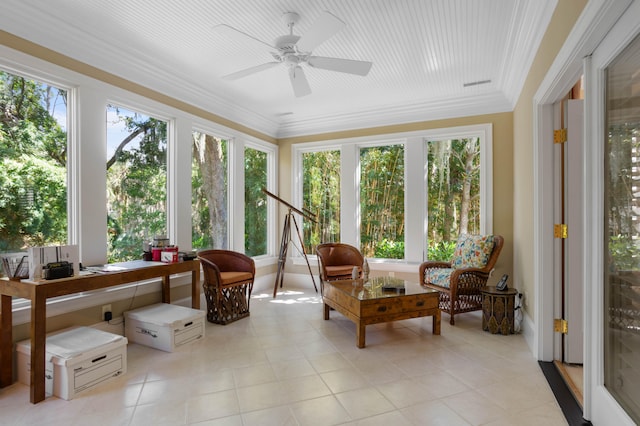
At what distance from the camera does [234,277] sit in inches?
156

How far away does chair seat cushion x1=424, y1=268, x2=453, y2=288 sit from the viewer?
13.1 ft

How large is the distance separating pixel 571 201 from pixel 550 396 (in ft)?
4.66

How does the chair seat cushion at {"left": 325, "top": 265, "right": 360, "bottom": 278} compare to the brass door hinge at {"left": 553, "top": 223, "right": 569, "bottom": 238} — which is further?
the chair seat cushion at {"left": 325, "top": 265, "right": 360, "bottom": 278}

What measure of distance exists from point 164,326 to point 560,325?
329 centimetres

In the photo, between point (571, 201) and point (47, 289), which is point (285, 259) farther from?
point (571, 201)

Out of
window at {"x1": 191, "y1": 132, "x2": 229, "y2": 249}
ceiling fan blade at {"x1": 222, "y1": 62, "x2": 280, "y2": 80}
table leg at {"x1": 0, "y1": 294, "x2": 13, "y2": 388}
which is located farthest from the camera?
window at {"x1": 191, "y1": 132, "x2": 229, "y2": 249}

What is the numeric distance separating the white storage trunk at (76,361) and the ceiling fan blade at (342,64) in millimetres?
2657

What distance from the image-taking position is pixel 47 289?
7.84ft

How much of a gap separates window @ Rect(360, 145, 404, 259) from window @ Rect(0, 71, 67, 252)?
3.85 metres

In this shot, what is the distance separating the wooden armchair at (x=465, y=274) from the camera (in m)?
3.86

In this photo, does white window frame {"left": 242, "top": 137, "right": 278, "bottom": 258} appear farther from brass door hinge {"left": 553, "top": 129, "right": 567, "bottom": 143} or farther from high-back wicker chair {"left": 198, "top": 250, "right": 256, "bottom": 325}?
brass door hinge {"left": 553, "top": 129, "right": 567, "bottom": 143}

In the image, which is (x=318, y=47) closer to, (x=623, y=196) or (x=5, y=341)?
(x=623, y=196)

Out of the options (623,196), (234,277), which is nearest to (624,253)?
(623,196)

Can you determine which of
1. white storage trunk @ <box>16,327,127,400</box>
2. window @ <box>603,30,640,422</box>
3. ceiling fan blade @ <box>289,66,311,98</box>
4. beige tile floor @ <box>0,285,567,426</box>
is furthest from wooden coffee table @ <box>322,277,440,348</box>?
ceiling fan blade @ <box>289,66,311,98</box>
